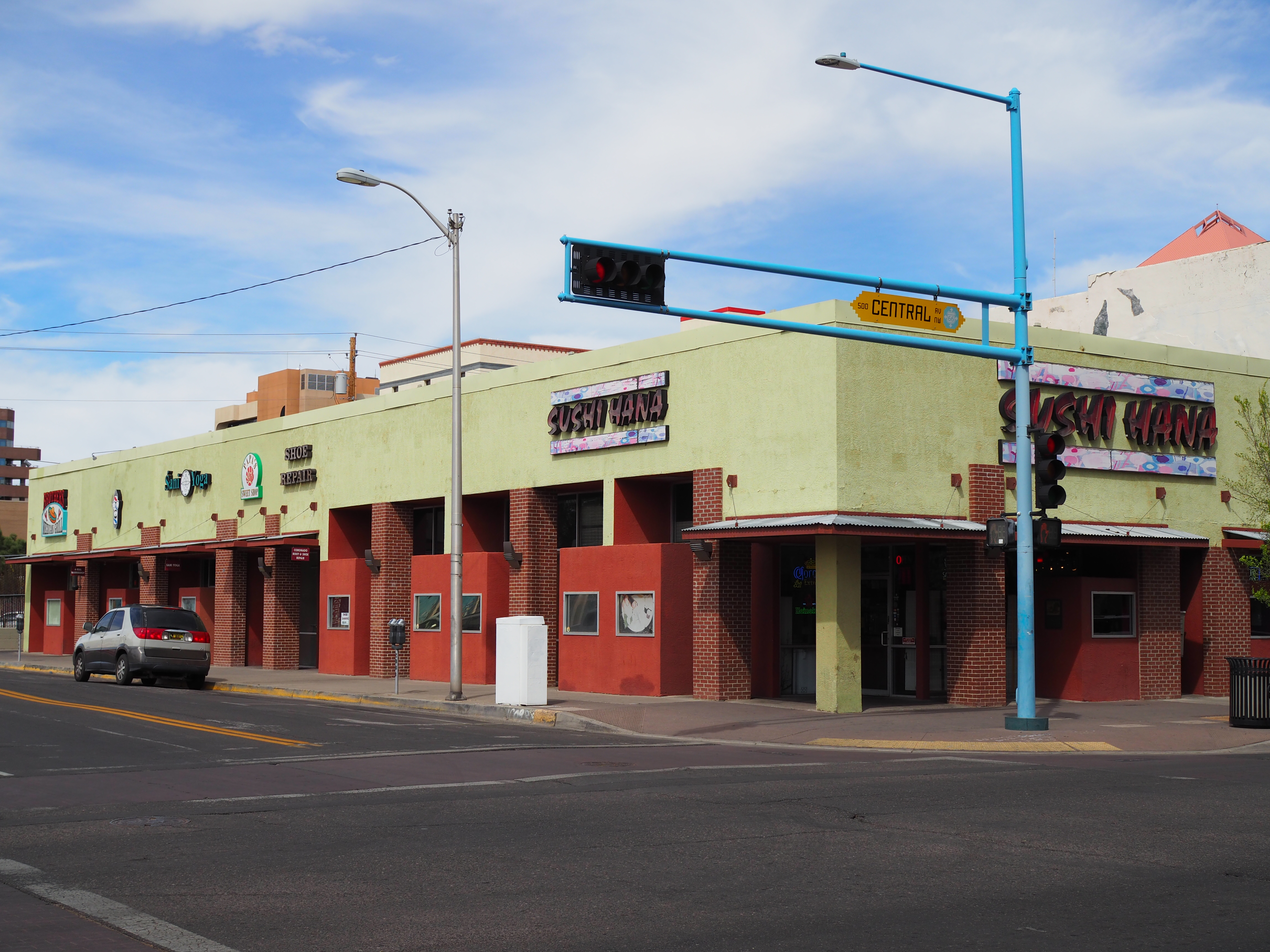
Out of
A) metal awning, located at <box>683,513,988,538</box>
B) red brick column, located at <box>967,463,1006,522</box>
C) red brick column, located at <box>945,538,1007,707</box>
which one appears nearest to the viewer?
metal awning, located at <box>683,513,988,538</box>

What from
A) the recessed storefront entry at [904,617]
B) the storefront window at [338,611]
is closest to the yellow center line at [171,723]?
the storefront window at [338,611]

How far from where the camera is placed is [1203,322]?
35062 mm

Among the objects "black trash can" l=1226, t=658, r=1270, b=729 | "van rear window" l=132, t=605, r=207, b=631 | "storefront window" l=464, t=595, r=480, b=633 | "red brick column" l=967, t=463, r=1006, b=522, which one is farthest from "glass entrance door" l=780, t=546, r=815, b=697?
"van rear window" l=132, t=605, r=207, b=631

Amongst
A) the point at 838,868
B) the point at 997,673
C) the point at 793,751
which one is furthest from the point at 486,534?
the point at 838,868

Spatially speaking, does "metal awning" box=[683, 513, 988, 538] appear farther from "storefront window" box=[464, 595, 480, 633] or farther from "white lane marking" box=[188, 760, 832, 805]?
"storefront window" box=[464, 595, 480, 633]

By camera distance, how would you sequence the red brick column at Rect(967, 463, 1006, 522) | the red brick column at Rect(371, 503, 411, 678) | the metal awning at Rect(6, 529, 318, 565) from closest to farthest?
1. the red brick column at Rect(967, 463, 1006, 522)
2. the red brick column at Rect(371, 503, 411, 678)
3. the metal awning at Rect(6, 529, 318, 565)

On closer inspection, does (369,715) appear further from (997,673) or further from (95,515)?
(95,515)

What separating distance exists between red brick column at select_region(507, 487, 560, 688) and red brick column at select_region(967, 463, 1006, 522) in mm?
8980

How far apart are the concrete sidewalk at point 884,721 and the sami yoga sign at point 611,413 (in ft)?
16.3

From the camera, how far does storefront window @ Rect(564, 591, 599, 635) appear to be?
26.2 m

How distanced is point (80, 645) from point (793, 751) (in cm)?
2033

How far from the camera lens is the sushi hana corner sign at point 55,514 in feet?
167

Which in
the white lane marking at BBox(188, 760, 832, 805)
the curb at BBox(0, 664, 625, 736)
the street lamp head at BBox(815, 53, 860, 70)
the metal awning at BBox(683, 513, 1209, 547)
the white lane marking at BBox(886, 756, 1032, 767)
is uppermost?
the street lamp head at BBox(815, 53, 860, 70)

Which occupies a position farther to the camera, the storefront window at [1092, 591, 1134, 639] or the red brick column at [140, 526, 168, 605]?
the red brick column at [140, 526, 168, 605]
